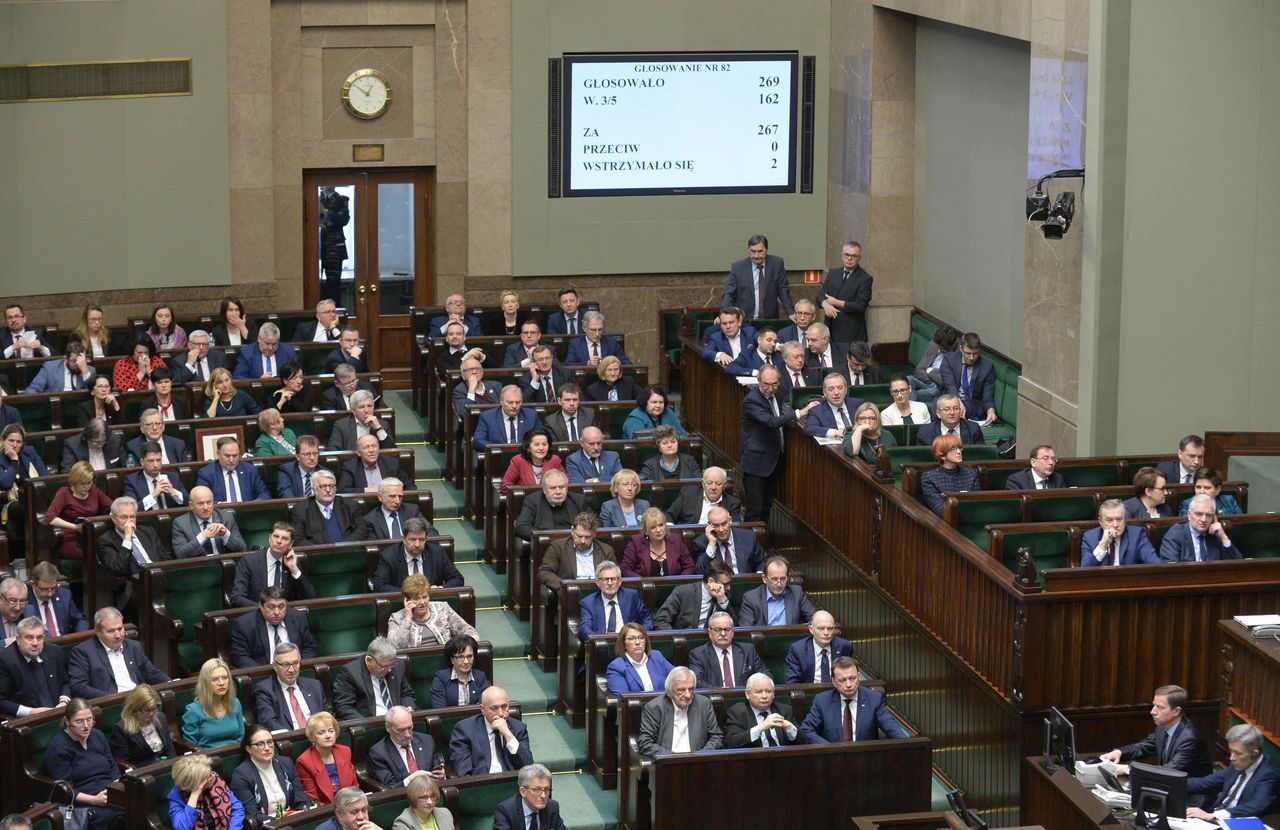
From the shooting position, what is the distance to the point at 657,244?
1470 cm

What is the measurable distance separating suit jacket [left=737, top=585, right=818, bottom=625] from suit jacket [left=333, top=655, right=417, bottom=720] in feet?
5.87

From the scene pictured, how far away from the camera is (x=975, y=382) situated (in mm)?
12102

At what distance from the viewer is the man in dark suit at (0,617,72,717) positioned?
845 cm

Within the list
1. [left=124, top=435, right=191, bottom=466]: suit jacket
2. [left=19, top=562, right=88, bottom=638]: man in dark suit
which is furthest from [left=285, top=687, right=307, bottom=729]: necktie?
[left=124, top=435, right=191, bottom=466]: suit jacket

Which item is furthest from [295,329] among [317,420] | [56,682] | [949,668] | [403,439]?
[949,668]

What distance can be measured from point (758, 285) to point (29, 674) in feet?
21.6

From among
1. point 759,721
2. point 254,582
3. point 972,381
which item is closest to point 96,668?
point 254,582

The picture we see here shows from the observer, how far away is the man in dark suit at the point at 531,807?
7.67 metres

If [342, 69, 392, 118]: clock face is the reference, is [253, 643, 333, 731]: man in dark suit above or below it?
below

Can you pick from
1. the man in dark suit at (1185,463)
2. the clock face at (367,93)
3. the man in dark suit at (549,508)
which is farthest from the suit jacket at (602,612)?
the clock face at (367,93)

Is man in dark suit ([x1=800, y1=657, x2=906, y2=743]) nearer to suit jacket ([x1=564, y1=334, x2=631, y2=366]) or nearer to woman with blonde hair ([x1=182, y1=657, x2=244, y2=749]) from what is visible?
woman with blonde hair ([x1=182, y1=657, x2=244, y2=749])

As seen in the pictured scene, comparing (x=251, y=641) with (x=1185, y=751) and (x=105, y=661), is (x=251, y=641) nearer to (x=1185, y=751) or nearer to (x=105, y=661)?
(x=105, y=661)

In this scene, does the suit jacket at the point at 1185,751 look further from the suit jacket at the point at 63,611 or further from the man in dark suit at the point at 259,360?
the man in dark suit at the point at 259,360

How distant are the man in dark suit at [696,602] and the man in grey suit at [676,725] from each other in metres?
1.00
